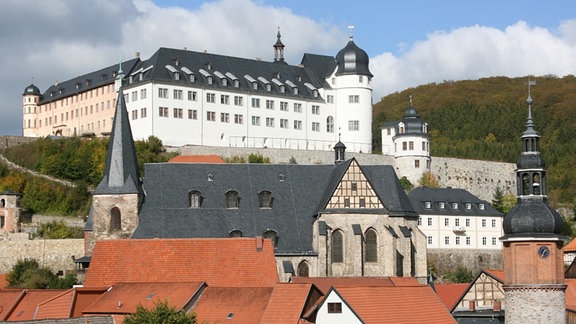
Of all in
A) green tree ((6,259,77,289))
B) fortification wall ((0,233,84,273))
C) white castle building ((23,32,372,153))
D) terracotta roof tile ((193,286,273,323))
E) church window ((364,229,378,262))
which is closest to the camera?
terracotta roof tile ((193,286,273,323))

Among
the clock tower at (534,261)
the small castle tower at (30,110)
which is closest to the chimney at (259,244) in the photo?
the clock tower at (534,261)

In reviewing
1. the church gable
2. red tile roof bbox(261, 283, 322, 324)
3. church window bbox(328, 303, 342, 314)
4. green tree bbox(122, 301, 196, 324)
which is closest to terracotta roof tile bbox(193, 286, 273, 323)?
red tile roof bbox(261, 283, 322, 324)

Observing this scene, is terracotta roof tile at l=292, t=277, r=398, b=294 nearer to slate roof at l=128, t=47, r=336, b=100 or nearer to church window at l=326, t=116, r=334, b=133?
slate roof at l=128, t=47, r=336, b=100

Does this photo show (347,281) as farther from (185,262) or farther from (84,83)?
(84,83)

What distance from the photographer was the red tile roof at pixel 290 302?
4816cm

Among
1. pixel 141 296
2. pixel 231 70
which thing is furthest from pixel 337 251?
pixel 231 70

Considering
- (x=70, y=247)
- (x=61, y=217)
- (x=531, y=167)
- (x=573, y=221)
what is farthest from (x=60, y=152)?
(x=531, y=167)

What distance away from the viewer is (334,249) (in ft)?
207

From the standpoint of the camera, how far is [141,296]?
52812 mm

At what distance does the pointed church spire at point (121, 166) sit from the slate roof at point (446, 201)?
33273 mm

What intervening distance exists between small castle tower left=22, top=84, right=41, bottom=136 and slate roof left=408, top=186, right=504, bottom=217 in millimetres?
42892

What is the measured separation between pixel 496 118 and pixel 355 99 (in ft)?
150

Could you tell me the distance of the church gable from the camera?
63.7 metres

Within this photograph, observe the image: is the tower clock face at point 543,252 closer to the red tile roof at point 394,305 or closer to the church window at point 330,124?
the red tile roof at point 394,305
